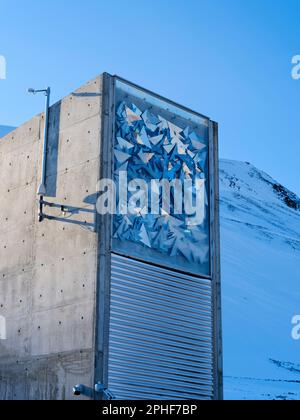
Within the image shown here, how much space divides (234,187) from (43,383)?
90298 mm

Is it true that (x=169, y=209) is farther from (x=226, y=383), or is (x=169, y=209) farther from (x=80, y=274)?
(x=226, y=383)

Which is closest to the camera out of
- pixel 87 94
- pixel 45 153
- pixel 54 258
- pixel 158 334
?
pixel 158 334

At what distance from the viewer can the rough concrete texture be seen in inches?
542

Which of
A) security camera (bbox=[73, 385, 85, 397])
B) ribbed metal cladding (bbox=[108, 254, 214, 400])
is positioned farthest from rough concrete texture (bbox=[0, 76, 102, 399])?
ribbed metal cladding (bbox=[108, 254, 214, 400])

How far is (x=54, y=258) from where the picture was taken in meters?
14.7

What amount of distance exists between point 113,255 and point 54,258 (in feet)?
4.34

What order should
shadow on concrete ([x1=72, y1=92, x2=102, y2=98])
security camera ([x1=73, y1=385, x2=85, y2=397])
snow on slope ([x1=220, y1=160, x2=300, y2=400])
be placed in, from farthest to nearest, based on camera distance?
snow on slope ([x1=220, y1=160, x2=300, y2=400]) < shadow on concrete ([x1=72, y1=92, x2=102, y2=98]) < security camera ([x1=73, y1=385, x2=85, y2=397])

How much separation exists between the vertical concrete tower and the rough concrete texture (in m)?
0.03

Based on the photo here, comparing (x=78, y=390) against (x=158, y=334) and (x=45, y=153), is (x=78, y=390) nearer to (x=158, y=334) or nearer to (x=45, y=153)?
(x=158, y=334)

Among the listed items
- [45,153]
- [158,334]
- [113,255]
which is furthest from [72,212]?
[158,334]

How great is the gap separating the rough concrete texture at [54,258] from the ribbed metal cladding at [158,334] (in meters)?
0.55

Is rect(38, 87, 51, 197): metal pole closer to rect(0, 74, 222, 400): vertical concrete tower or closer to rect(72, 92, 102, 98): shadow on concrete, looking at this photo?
rect(0, 74, 222, 400): vertical concrete tower

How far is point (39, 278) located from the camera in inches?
587

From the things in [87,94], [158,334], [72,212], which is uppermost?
[87,94]
